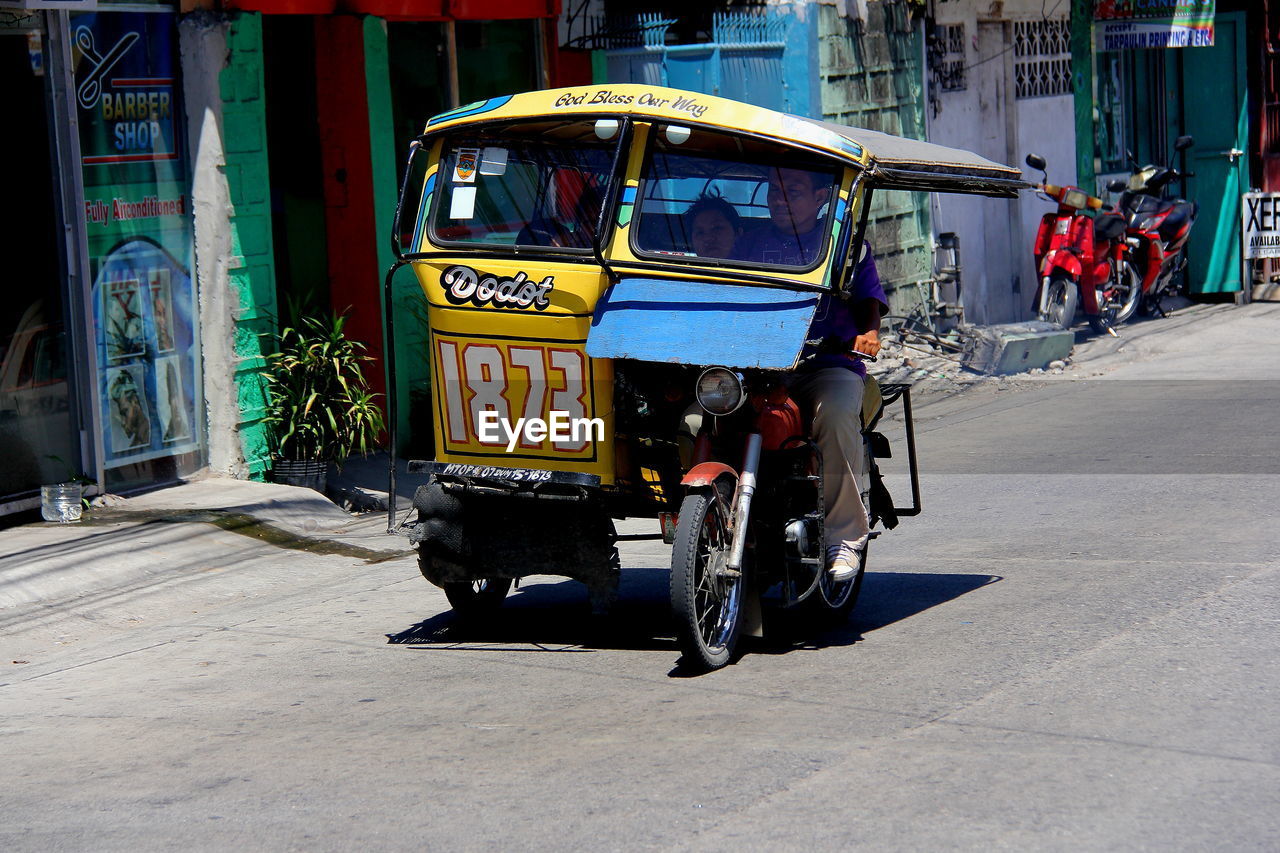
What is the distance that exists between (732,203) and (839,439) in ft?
3.44

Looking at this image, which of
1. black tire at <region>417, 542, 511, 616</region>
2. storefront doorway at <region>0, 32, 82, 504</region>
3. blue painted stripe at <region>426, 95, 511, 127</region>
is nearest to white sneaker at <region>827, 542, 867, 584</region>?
black tire at <region>417, 542, 511, 616</region>

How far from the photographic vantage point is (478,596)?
734 centimetres

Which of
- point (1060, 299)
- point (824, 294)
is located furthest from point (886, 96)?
point (824, 294)

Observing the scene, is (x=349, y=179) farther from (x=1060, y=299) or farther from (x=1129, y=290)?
(x=1129, y=290)

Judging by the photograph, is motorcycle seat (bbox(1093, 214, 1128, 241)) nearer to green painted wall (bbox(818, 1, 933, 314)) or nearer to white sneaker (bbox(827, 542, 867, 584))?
green painted wall (bbox(818, 1, 933, 314))

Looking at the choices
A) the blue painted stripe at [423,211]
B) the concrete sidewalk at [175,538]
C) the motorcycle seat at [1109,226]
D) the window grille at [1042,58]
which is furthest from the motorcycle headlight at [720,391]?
the window grille at [1042,58]

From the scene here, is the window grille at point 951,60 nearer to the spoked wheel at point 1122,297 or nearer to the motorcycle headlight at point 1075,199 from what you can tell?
the motorcycle headlight at point 1075,199

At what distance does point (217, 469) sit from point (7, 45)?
9.36 feet

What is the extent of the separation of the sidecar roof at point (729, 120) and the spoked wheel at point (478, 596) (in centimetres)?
198

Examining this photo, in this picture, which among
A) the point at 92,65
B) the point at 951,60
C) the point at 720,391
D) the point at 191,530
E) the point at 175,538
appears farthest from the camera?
the point at 951,60

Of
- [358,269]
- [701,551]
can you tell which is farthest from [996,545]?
[358,269]

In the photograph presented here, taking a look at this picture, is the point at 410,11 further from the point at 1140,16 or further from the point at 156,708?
the point at 1140,16

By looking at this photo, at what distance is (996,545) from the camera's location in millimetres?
8484

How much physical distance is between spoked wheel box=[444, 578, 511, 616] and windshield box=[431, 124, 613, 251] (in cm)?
155
